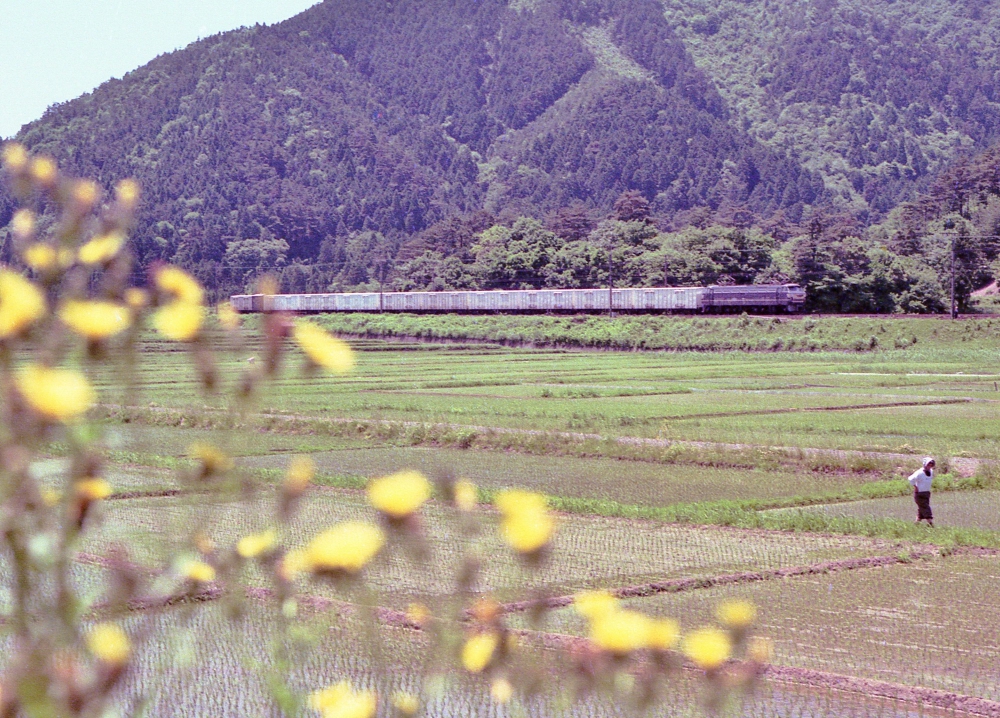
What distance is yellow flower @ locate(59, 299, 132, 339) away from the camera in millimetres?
1158

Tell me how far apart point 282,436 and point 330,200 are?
153913mm

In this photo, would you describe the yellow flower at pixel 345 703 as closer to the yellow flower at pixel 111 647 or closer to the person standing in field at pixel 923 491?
the yellow flower at pixel 111 647

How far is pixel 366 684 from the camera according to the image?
6980 mm

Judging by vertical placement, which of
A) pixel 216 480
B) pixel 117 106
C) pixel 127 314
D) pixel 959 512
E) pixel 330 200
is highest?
pixel 117 106

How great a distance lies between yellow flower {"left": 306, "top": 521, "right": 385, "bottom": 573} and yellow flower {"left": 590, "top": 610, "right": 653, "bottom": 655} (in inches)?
9.3

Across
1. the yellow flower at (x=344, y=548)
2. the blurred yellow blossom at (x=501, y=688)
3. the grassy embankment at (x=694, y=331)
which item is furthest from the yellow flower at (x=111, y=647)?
the grassy embankment at (x=694, y=331)

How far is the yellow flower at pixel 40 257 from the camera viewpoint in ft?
4.42

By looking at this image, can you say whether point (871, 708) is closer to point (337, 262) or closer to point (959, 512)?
point (959, 512)

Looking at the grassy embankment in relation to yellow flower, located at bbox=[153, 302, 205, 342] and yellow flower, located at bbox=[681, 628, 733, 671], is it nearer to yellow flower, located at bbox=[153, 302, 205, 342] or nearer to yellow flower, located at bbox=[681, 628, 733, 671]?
yellow flower, located at bbox=[681, 628, 733, 671]

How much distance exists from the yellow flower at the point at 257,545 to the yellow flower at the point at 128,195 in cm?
43

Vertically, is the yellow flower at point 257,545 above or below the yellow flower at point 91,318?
below

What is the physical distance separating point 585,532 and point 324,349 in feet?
38.1

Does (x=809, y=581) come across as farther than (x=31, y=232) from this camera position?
Yes

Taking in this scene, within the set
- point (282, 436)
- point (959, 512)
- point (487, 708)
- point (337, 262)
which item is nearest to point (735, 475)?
point (959, 512)
